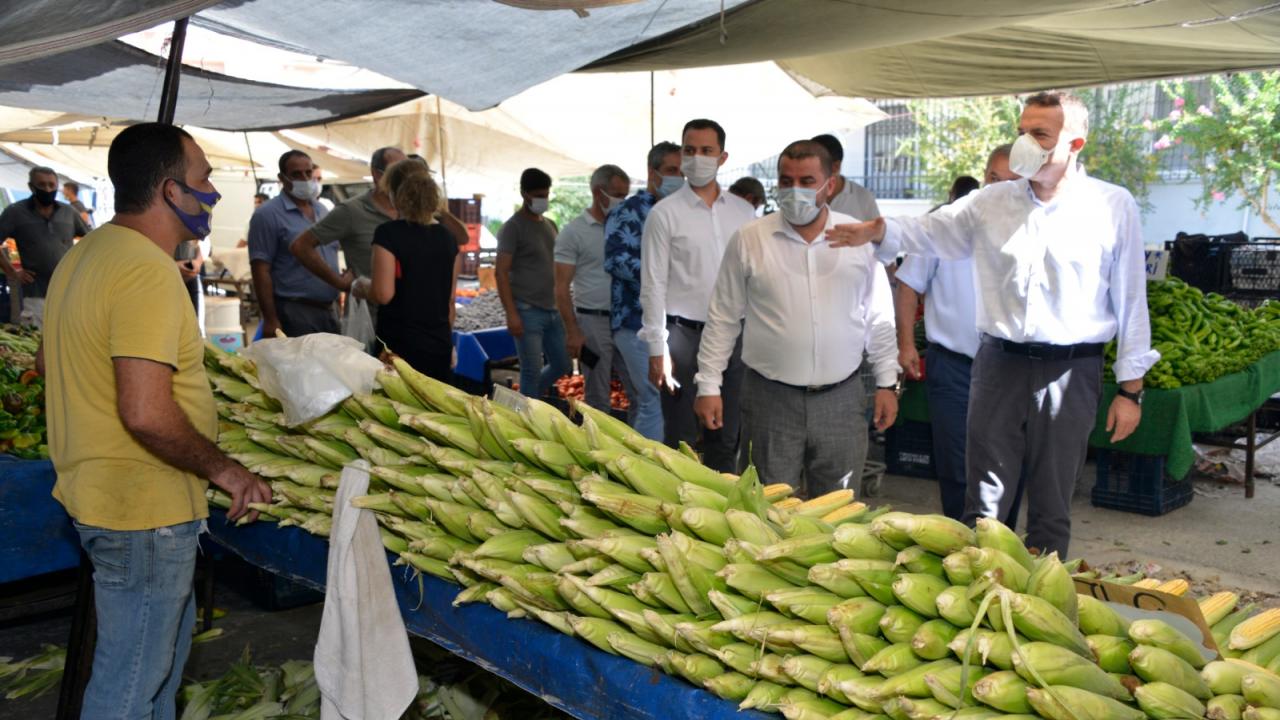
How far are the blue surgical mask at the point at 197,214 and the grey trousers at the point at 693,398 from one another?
295cm

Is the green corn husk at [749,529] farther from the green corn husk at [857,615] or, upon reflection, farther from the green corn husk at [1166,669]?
the green corn husk at [1166,669]

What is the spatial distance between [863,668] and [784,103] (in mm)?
10255

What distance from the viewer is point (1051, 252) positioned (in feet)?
13.8

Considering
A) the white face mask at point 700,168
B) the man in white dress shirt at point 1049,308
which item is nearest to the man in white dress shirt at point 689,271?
the white face mask at point 700,168

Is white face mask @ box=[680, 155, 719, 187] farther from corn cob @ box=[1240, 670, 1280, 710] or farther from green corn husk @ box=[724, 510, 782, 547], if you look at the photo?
corn cob @ box=[1240, 670, 1280, 710]

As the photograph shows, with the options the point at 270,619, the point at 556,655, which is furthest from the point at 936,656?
the point at 270,619

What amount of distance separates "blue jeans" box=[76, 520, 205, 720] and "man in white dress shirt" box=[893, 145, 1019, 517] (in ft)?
12.1

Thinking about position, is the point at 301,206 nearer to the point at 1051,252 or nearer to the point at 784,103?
the point at 1051,252

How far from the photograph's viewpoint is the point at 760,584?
217cm

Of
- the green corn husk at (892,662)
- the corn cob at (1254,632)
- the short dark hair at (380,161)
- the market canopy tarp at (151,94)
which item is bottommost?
the green corn husk at (892,662)

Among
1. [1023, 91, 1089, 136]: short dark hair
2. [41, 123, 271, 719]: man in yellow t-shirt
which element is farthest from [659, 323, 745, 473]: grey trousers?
[41, 123, 271, 719]: man in yellow t-shirt

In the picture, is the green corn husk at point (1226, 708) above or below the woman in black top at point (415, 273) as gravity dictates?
below

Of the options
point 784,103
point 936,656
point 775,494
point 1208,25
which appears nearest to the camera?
point 936,656

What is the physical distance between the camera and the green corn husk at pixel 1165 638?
5.98 feet
